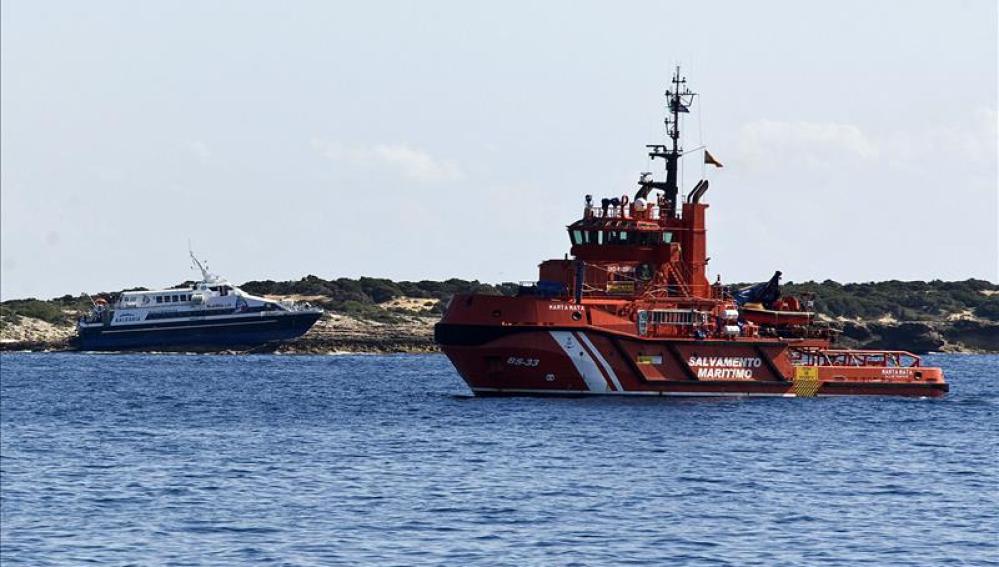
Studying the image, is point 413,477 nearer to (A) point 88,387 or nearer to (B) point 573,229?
A: (B) point 573,229

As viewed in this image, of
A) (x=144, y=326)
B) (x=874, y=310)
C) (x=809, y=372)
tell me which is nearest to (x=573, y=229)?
(x=809, y=372)

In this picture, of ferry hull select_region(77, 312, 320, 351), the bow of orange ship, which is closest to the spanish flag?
the bow of orange ship

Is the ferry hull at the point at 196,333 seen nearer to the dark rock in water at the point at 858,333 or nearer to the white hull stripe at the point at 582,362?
the dark rock in water at the point at 858,333

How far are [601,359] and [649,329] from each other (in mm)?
2214

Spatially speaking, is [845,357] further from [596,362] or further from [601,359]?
[596,362]

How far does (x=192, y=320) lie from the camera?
124 metres

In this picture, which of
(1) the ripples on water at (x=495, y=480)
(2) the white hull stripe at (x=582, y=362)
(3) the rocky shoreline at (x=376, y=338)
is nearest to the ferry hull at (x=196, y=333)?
(3) the rocky shoreline at (x=376, y=338)

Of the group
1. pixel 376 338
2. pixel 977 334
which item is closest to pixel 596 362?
pixel 376 338

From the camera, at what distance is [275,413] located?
58.6 m

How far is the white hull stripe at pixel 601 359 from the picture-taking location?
193 feet

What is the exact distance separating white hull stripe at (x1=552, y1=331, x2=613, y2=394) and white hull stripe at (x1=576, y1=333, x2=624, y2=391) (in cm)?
19

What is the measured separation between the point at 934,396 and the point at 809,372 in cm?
662

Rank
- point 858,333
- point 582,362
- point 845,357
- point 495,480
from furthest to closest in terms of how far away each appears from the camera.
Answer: point 858,333
point 845,357
point 582,362
point 495,480

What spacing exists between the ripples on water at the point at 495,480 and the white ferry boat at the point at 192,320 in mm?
55826
